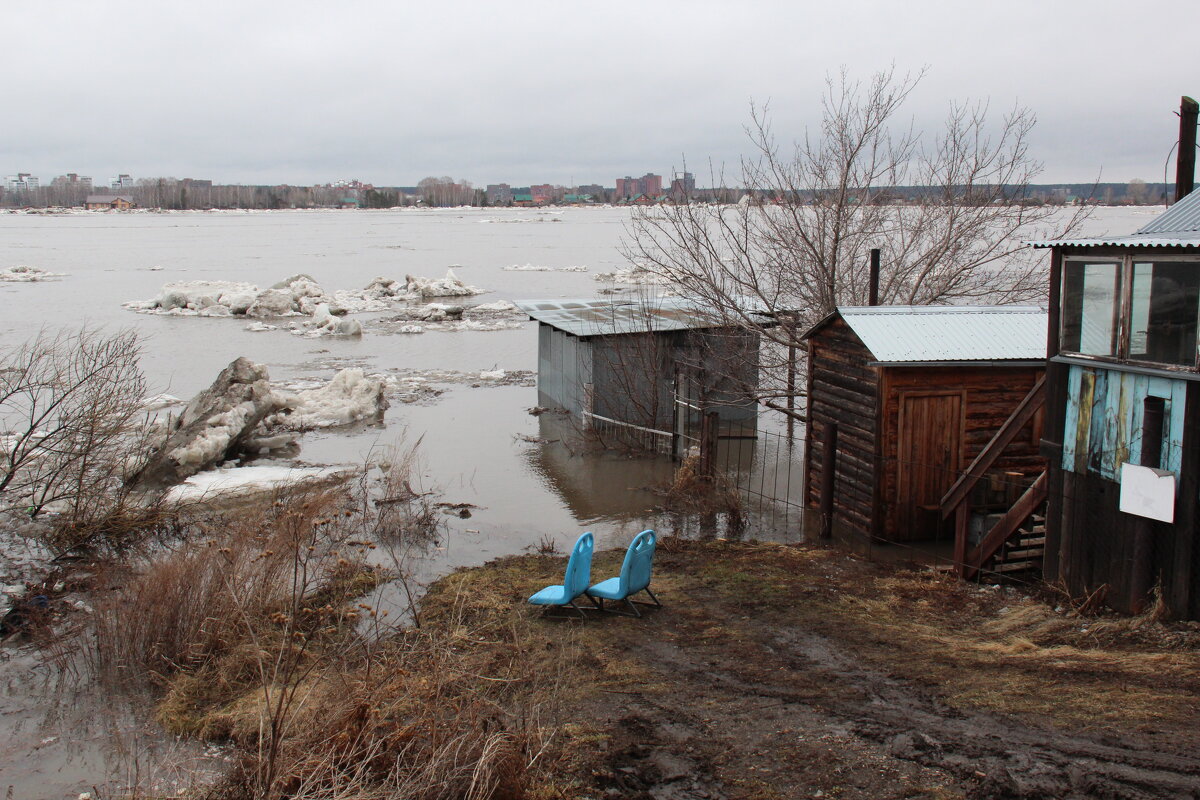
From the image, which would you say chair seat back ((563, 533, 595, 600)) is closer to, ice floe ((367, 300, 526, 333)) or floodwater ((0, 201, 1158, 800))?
floodwater ((0, 201, 1158, 800))

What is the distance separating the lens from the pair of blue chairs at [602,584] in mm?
8938

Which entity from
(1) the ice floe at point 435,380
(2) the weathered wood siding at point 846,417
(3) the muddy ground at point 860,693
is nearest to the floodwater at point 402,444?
(1) the ice floe at point 435,380

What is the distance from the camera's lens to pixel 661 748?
6.10 meters

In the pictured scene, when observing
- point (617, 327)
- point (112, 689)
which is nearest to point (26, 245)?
point (617, 327)

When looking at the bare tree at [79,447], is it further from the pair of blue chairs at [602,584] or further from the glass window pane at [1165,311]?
the glass window pane at [1165,311]

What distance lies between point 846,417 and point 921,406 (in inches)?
40.8

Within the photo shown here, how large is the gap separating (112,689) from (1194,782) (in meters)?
7.89

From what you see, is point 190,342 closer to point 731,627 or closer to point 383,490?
point 383,490

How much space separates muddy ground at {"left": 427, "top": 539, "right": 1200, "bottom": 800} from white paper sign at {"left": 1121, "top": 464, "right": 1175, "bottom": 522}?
0.88 metres

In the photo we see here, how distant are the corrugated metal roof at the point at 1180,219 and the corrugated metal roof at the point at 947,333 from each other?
3203mm

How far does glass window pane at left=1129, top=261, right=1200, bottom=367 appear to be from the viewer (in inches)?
301

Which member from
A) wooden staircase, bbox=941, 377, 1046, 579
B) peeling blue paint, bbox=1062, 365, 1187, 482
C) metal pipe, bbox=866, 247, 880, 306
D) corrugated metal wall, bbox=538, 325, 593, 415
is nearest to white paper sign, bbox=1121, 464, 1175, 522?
peeling blue paint, bbox=1062, 365, 1187, 482

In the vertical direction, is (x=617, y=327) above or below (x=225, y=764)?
above

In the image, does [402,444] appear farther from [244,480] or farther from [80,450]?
[80,450]
